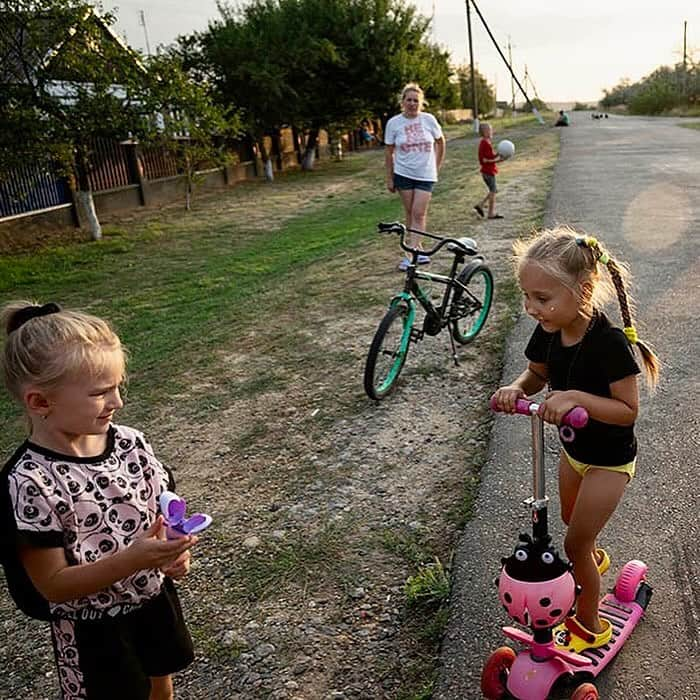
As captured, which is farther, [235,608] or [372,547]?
[372,547]

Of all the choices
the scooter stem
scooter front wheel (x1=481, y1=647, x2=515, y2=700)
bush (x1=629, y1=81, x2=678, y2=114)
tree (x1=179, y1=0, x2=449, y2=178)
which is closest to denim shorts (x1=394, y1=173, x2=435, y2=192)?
the scooter stem

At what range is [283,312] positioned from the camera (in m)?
7.44

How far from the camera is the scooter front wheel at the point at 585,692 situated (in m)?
2.12

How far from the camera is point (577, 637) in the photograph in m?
2.37

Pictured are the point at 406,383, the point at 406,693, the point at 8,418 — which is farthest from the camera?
the point at 8,418

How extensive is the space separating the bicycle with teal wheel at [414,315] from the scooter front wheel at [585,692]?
274cm

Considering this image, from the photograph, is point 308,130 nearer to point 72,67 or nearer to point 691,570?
point 72,67

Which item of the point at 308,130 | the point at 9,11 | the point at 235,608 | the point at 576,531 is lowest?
the point at 235,608

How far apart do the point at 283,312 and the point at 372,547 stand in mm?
4488

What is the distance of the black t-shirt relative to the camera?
83.8 inches

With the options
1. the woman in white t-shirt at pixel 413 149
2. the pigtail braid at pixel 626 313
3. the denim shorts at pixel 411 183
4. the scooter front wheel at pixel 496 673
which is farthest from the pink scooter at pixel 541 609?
the denim shorts at pixel 411 183

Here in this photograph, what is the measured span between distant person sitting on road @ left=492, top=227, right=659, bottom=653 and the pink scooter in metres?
0.08

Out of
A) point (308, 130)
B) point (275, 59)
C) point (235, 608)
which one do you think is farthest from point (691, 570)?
point (308, 130)

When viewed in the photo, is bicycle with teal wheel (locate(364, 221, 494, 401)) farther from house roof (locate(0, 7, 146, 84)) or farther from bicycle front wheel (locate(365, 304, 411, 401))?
house roof (locate(0, 7, 146, 84))
